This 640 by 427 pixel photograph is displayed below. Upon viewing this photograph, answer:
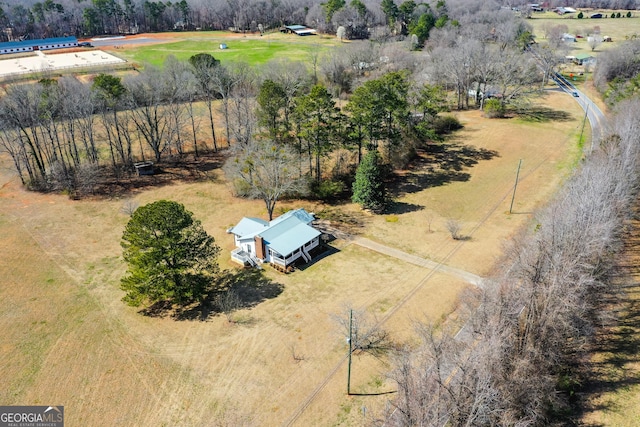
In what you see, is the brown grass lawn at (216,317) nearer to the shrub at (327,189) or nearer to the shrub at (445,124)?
the shrub at (327,189)

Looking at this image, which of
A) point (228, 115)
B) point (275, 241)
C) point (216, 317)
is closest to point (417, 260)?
point (275, 241)

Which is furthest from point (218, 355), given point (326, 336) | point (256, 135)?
point (256, 135)

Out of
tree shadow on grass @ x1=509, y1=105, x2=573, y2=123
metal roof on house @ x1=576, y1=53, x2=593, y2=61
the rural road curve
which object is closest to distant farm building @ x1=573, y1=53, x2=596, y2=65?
metal roof on house @ x1=576, y1=53, x2=593, y2=61

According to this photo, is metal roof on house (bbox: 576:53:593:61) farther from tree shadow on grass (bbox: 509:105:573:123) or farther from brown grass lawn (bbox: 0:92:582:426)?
brown grass lawn (bbox: 0:92:582:426)

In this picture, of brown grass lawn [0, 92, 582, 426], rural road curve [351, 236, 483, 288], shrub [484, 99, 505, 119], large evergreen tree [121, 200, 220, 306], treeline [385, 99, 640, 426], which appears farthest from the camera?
shrub [484, 99, 505, 119]

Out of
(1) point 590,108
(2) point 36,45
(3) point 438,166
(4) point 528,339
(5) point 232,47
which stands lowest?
(3) point 438,166

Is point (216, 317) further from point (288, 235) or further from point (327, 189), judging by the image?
point (327, 189)

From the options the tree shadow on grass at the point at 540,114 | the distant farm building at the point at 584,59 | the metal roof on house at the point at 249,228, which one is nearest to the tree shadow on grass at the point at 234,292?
the metal roof on house at the point at 249,228
